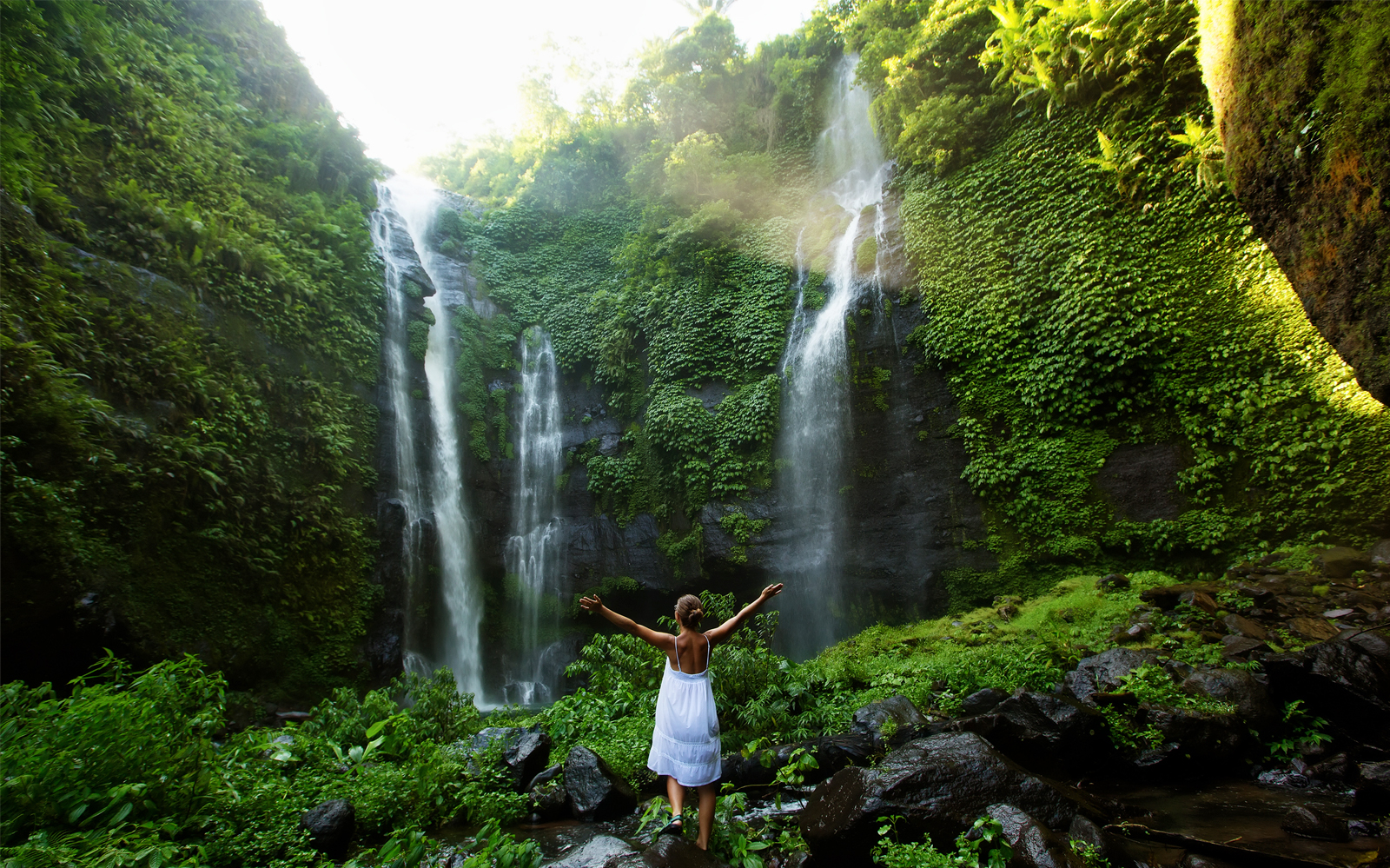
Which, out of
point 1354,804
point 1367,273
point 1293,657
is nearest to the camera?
point 1354,804

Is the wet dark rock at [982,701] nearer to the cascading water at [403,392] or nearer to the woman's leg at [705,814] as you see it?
the woman's leg at [705,814]

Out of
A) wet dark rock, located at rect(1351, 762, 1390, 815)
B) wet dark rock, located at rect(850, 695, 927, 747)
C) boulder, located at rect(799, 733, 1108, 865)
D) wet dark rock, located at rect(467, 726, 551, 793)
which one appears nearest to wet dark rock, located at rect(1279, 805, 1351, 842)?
wet dark rock, located at rect(1351, 762, 1390, 815)

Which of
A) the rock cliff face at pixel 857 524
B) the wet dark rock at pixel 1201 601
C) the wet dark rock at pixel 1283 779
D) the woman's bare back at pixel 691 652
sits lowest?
the wet dark rock at pixel 1283 779

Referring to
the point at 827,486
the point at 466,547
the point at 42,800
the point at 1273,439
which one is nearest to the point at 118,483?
the point at 42,800

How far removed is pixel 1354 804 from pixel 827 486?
320 inches

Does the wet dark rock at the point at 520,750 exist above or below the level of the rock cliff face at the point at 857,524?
below

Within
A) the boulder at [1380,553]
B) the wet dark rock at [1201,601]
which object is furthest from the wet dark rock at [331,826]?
the boulder at [1380,553]

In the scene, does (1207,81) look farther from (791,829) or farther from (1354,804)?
(791,829)

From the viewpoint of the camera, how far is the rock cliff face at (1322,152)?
4.98 m

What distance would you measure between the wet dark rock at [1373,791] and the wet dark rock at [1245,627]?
95.2 inches

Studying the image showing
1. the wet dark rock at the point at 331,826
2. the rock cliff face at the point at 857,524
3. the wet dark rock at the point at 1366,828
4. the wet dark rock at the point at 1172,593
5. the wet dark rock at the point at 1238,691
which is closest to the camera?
the wet dark rock at the point at 1366,828

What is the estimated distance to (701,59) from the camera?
771 inches

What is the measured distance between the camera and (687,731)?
3611 mm

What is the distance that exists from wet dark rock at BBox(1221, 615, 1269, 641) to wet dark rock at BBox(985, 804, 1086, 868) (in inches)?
169
